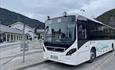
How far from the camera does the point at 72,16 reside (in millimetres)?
6629

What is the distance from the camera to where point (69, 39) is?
6.48 m

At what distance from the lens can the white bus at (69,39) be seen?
6.43 m

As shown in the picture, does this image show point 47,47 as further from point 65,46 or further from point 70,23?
point 70,23

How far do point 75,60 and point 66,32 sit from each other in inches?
59.6

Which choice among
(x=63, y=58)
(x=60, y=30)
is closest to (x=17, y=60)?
(x=63, y=58)

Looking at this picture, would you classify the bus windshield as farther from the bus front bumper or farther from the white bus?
the bus front bumper

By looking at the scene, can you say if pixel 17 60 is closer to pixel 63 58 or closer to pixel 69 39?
pixel 63 58

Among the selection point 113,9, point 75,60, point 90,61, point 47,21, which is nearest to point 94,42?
point 90,61

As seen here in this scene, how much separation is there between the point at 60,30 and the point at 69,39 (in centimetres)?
79

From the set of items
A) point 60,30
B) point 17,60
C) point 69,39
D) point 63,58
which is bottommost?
point 17,60

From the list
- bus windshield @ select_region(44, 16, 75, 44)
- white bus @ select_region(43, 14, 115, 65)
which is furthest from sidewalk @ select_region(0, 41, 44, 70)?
bus windshield @ select_region(44, 16, 75, 44)

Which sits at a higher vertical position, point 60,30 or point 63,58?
point 60,30

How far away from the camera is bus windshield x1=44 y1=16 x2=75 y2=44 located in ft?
21.3

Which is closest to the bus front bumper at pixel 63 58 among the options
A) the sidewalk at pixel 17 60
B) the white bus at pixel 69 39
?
the white bus at pixel 69 39
